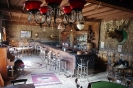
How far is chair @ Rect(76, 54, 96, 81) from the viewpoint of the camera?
5549 mm

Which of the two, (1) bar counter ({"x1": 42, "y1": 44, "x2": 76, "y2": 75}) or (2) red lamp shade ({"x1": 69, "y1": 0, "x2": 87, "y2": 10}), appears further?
(1) bar counter ({"x1": 42, "y1": 44, "x2": 76, "y2": 75})

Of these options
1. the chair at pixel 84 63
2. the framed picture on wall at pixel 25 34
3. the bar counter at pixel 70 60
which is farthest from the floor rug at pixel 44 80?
the framed picture on wall at pixel 25 34

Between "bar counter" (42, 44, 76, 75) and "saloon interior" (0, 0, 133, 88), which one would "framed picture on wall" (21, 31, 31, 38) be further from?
"bar counter" (42, 44, 76, 75)

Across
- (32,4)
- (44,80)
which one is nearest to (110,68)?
(44,80)

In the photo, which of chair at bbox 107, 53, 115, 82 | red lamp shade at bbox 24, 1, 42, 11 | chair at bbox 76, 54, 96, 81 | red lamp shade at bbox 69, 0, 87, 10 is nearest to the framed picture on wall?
chair at bbox 76, 54, 96, 81

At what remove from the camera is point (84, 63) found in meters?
5.78

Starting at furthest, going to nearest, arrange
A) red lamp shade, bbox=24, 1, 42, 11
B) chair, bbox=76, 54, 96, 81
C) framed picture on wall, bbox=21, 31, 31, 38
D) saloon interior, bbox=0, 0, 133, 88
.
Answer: framed picture on wall, bbox=21, 31, 31, 38
chair, bbox=76, 54, 96, 81
saloon interior, bbox=0, 0, 133, 88
red lamp shade, bbox=24, 1, 42, 11

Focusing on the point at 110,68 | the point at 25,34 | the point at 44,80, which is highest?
the point at 25,34

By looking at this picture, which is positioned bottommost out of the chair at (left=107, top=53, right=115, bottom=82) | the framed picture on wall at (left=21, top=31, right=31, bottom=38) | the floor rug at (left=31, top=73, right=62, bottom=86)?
the floor rug at (left=31, top=73, right=62, bottom=86)

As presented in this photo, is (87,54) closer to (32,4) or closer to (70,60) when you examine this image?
(70,60)

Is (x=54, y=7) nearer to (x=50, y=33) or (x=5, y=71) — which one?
(x=5, y=71)

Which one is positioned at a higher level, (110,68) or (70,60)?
(70,60)

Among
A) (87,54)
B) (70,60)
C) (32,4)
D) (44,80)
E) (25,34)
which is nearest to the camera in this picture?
(32,4)

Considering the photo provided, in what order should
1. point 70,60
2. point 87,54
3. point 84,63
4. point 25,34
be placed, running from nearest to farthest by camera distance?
1. point 84,63
2. point 87,54
3. point 70,60
4. point 25,34
